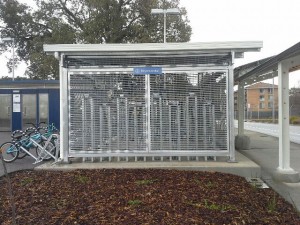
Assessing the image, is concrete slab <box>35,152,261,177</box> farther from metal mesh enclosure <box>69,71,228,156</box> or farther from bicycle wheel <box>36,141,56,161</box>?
bicycle wheel <box>36,141,56,161</box>

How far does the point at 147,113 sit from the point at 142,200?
307 centimetres

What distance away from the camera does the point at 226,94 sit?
7773 mm

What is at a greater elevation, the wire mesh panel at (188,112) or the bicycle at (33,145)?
the wire mesh panel at (188,112)

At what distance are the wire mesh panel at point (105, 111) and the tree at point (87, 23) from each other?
13.4 m

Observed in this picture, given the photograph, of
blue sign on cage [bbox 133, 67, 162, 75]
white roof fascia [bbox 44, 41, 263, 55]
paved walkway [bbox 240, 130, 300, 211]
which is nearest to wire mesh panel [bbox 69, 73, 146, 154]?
blue sign on cage [bbox 133, 67, 162, 75]

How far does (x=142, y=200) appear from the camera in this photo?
5.11 m

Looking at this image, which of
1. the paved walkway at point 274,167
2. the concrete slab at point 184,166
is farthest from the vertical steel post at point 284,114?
the concrete slab at point 184,166

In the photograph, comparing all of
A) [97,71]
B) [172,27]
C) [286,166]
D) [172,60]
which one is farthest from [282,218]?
[172,27]

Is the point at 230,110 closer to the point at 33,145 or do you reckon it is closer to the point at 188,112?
the point at 188,112

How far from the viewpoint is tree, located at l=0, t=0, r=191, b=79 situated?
2161cm

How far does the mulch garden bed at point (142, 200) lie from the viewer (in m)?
4.40

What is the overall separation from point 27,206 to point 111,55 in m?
3.90

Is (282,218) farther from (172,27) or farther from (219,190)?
(172,27)

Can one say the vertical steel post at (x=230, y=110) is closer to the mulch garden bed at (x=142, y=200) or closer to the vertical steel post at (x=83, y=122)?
the mulch garden bed at (x=142, y=200)
